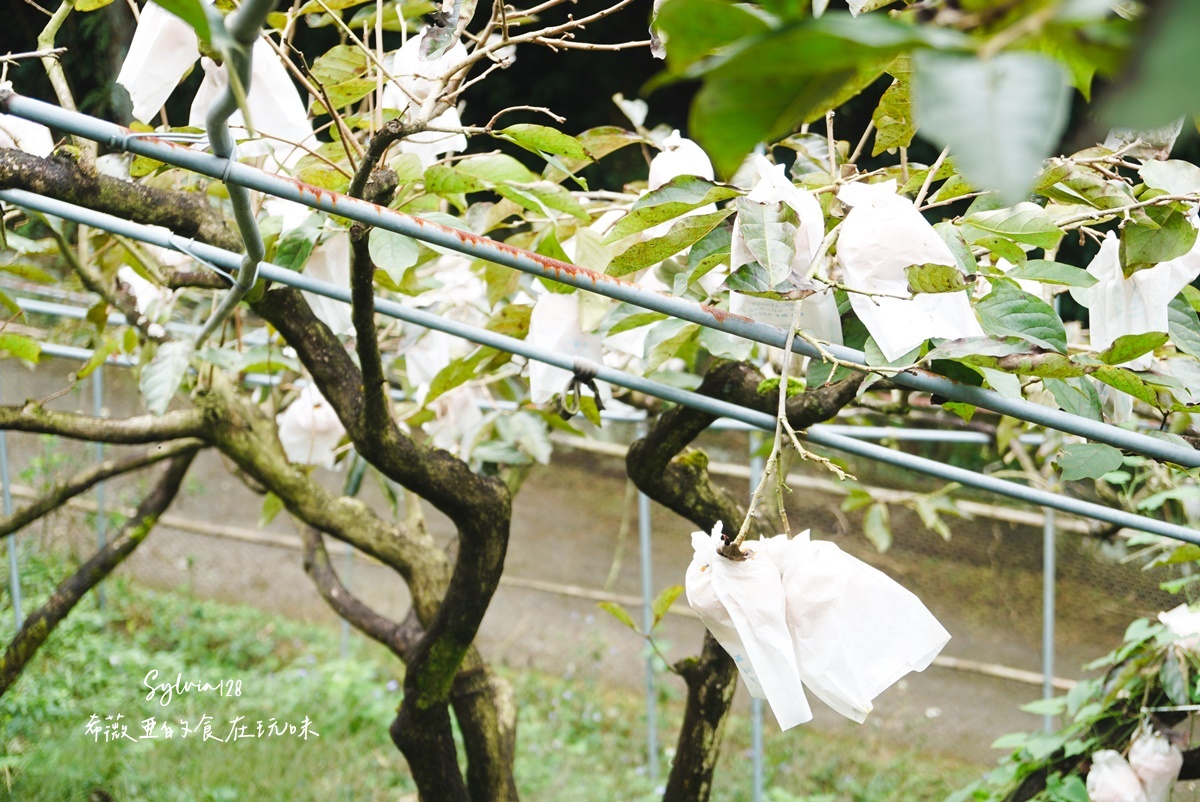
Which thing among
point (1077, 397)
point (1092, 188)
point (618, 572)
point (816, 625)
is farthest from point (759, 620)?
point (618, 572)

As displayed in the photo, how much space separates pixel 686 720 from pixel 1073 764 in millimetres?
577

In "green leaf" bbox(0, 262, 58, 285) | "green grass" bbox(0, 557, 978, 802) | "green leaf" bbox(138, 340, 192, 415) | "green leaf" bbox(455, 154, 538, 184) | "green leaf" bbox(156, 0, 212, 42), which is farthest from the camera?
"green grass" bbox(0, 557, 978, 802)

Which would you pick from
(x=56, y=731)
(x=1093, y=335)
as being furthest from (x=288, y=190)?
(x=56, y=731)

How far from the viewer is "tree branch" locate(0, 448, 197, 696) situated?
4.68ft

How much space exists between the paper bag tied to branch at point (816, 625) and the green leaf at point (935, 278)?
0.17 meters

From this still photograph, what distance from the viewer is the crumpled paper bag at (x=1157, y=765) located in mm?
1128

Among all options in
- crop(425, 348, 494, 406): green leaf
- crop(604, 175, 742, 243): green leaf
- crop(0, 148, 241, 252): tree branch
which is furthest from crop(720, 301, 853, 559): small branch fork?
crop(0, 148, 241, 252): tree branch

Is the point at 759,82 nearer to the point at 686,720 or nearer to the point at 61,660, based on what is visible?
the point at 686,720

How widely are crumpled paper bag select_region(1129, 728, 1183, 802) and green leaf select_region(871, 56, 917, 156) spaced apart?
33.9 inches

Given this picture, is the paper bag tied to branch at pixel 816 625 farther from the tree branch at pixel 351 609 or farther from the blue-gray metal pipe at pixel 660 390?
the tree branch at pixel 351 609

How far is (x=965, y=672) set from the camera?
273 cm

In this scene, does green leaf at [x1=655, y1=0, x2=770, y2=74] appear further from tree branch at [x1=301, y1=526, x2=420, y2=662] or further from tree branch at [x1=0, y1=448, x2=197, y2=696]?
tree branch at [x1=0, y1=448, x2=197, y2=696]

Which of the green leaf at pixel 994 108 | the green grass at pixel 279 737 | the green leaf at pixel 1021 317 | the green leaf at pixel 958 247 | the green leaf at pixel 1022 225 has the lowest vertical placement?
the green grass at pixel 279 737

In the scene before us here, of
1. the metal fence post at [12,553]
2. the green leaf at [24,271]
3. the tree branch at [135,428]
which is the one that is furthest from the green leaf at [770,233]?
the metal fence post at [12,553]
